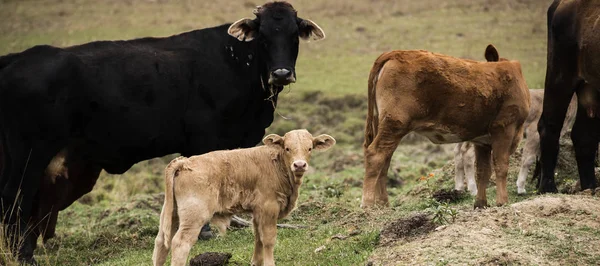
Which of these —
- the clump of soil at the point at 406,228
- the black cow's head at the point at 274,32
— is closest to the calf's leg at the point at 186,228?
the clump of soil at the point at 406,228

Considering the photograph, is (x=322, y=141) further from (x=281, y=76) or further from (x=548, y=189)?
(x=548, y=189)

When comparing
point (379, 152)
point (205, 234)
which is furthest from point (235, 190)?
point (205, 234)

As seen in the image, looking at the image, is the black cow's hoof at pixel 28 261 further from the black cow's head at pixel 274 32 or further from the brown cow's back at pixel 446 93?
the brown cow's back at pixel 446 93

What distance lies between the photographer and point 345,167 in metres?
19.5

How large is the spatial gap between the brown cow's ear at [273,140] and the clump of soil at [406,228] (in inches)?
55.1

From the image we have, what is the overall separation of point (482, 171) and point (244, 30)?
3664 mm

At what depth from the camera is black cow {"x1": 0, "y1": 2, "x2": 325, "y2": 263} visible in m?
11.4

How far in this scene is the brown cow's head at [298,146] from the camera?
350 inches

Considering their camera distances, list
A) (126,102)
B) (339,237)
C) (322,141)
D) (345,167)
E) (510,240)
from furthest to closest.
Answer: (345,167) < (126,102) < (339,237) < (322,141) < (510,240)

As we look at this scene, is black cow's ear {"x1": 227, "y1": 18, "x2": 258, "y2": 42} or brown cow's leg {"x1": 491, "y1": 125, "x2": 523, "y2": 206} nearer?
brown cow's leg {"x1": 491, "y1": 125, "x2": 523, "y2": 206}

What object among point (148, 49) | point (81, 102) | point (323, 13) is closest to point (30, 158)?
point (81, 102)

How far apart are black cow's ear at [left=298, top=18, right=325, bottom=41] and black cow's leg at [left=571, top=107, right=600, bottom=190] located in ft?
12.1

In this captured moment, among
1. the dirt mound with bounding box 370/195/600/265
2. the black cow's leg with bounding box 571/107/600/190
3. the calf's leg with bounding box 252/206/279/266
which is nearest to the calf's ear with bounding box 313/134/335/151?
the calf's leg with bounding box 252/206/279/266

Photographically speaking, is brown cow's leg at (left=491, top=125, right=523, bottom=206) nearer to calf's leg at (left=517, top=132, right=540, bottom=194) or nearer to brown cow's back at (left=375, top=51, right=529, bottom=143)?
brown cow's back at (left=375, top=51, right=529, bottom=143)
